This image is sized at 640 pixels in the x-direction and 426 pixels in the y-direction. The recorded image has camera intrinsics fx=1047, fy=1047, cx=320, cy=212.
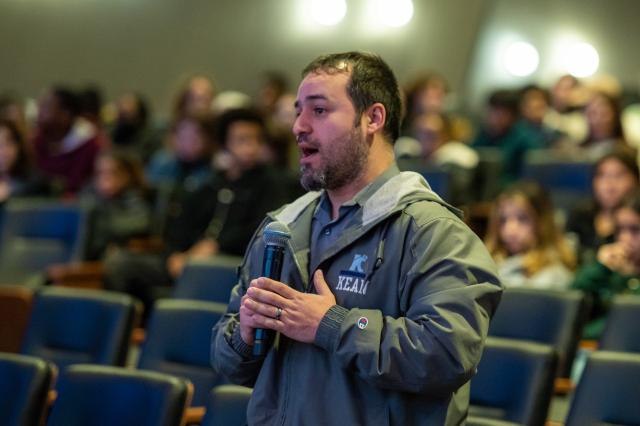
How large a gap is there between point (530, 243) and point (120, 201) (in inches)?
80.4

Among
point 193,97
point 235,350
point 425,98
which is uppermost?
point 425,98

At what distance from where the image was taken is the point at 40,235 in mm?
4414

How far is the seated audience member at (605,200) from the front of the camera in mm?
3875

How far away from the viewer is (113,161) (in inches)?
187

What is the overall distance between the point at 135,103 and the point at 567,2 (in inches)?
118

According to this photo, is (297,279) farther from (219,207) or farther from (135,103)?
(135,103)

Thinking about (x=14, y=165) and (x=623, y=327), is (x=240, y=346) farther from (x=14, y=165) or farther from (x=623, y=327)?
(x=14, y=165)

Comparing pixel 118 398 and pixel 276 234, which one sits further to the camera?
pixel 118 398

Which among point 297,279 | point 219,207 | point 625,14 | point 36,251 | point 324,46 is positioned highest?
point 625,14

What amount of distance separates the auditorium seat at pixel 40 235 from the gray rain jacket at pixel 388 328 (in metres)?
2.69

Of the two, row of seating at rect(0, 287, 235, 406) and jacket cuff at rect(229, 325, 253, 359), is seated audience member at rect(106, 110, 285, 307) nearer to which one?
row of seating at rect(0, 287, 235, 406)

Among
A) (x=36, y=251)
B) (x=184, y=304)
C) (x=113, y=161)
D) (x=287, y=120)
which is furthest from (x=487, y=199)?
(x=184, y=304)


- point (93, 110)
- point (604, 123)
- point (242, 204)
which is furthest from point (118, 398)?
point (93, 110)

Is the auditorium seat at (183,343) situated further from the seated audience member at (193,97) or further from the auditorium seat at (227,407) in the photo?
the seated audience member at (193,97)
